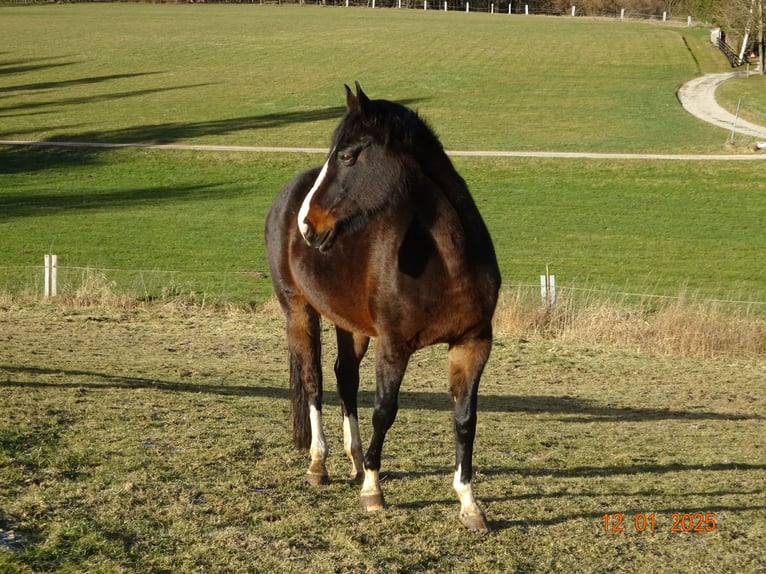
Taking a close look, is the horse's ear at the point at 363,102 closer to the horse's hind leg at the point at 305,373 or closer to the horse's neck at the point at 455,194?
the horse's neck at the point at 455,194

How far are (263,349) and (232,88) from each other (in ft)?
174

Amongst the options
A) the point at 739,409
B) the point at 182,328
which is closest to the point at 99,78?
the point at 182,328

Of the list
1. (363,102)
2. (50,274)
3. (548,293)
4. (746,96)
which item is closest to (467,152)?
(746,96)

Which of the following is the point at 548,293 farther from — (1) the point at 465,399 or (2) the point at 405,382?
(1) the point at 465,399

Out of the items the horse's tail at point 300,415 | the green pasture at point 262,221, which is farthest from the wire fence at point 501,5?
the horse's tail at point 300,415

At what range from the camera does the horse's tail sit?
7820 millimetres

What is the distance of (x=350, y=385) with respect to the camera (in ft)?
24.9

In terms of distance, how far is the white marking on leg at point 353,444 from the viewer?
Result: 7.40m

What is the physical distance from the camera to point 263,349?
1564 cm

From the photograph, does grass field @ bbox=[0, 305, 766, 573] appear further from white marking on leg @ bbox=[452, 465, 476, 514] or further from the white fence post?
the white fence post

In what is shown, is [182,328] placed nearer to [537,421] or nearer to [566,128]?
[537,421]

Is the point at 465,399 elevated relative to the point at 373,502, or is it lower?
elevated

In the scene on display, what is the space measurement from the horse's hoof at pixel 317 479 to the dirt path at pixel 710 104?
44.5 meters

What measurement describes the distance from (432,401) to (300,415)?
169 inches
